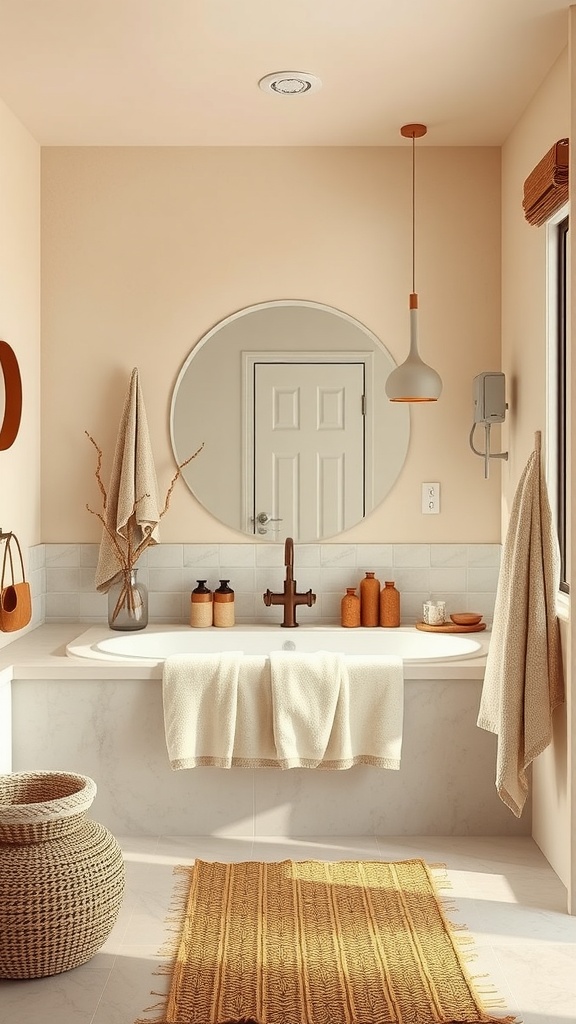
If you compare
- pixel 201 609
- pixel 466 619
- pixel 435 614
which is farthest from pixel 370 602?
pixel 201 609

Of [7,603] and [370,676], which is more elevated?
[7,603]

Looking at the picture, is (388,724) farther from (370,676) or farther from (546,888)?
(546,888)

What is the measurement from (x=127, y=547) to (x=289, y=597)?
25.9 inches

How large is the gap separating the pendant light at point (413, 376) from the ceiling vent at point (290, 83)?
21.1 inches

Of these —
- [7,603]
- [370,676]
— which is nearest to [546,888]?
[370,676]

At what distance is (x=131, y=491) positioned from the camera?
4016 mm

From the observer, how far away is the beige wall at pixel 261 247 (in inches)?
164

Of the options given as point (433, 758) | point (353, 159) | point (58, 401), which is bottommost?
point (433, 758)

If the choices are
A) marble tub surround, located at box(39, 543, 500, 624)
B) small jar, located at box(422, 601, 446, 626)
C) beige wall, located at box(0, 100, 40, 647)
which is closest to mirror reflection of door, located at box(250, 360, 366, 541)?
marble tub surround, located at box(39, 543, 500, 624)

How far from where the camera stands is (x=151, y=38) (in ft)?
10.3

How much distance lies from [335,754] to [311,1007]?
109 cm

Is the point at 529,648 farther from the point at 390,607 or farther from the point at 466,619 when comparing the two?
the point at 390,607

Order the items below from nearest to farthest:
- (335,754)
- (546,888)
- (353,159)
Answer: (546,888) < (335,754) < (353,159)

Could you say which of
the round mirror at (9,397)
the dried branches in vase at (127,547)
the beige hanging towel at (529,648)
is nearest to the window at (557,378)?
the beige hanging towel at (529,648)
